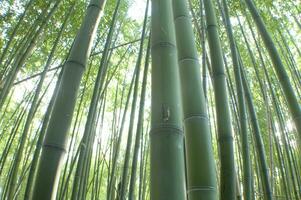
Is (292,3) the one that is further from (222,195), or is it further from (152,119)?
(152,119)

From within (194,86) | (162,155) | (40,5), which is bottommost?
Answer: (162,155)

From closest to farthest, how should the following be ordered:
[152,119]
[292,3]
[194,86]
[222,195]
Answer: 1. [152,119]
2. [194,86]
3. [222,195]
4. [292,3]

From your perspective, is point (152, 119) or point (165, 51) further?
point (165, 51)

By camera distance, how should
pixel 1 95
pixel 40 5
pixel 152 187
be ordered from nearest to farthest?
pixel 152 187
pixel 1 95
pixel 40 5

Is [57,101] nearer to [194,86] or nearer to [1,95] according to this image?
[194,86]

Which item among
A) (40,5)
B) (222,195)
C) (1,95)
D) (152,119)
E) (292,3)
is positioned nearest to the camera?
(152,119)

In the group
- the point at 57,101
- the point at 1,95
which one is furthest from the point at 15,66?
the point at 57,101

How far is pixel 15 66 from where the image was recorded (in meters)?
3.72

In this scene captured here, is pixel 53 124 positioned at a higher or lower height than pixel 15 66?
lower

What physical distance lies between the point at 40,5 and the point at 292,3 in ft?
12.1

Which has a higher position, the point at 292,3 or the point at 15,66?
the point at 292,3

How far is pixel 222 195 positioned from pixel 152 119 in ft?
2.49

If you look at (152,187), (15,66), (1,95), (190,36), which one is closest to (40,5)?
(15,66)

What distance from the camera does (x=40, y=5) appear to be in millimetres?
4406
